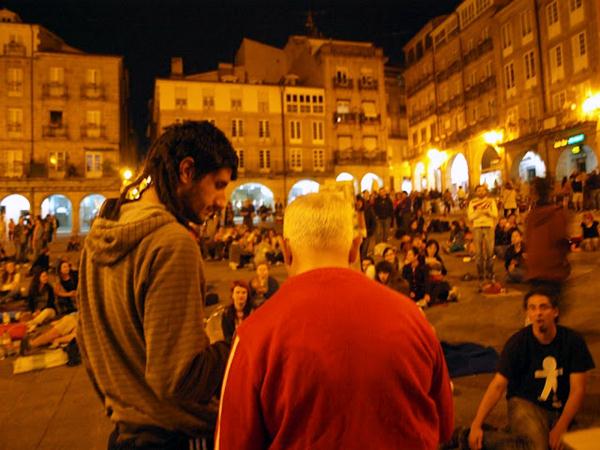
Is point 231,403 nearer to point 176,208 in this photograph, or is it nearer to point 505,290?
point 176,208

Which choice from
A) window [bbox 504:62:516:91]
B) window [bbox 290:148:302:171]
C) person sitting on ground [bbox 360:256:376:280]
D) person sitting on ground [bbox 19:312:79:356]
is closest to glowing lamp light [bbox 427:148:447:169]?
window [bbox 504:62:516:91]

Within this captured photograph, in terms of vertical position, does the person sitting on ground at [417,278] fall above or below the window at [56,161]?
below

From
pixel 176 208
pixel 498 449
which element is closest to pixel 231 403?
pixel 176 208

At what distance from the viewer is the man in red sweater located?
3.93ft

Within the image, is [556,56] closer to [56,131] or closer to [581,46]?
[581,46]

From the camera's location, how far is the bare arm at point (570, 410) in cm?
335

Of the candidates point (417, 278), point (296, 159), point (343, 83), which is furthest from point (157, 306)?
point (343, 83)

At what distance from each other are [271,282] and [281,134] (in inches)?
1472

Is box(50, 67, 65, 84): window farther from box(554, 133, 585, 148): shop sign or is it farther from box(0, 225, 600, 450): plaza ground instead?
box(554, 133, 585, 148): shop sign

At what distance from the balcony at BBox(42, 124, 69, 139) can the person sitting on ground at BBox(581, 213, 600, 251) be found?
39849mm

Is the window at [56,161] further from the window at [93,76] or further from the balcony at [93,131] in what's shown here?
the window at [93,76]

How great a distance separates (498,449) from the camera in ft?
11.5

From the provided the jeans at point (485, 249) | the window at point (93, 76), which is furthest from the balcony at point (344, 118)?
the jeans at point (485, 249)

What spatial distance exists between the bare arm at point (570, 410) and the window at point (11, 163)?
4320cm
